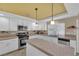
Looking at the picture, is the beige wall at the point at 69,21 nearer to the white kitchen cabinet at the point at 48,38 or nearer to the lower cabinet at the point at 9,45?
the white kitchen cabinet at the point at 48,38

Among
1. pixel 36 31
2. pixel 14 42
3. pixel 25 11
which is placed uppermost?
pixel 25 11

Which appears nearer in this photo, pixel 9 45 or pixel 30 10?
pixel 9 45

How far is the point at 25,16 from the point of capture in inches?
75.3

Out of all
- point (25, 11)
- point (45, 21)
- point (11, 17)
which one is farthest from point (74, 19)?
point (11, 17)

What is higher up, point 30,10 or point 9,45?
point 30,10

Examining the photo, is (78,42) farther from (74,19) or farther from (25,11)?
(25,11)

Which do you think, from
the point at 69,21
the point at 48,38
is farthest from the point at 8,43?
the point at 69,21

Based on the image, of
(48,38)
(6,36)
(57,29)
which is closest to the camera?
(6,36)

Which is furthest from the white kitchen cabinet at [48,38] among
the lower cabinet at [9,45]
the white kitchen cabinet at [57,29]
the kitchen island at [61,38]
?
the lower cabinet at [9,45]

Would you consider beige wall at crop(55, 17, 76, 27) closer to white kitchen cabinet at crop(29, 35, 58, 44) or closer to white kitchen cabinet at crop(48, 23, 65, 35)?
white kitchen cabinet at crop(48, 23, 65, 35)

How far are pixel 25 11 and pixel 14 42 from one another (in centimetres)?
77

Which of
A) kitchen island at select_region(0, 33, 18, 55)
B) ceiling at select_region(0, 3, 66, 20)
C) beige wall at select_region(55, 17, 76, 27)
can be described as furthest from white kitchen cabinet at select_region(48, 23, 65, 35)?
kitchen island at select_region(0, 33, 18, 55)

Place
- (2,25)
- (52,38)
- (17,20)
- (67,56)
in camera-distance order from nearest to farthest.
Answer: (67,56)
(2,25)
(17,20)
(52,38)

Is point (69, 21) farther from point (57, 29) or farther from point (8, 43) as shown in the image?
point (8, 43)
